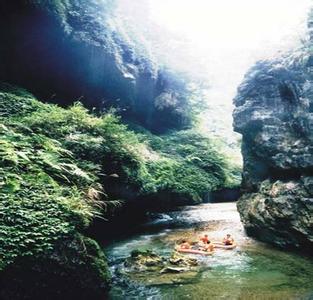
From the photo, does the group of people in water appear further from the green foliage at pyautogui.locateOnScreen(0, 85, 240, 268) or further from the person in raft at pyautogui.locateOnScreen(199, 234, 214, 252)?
the green foliage at pyautogui.locateOnScreen(0, 85, 240, 268)

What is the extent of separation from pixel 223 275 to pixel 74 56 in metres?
14.3

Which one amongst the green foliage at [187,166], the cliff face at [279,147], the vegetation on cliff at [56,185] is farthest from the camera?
the green foliage at [187,166]

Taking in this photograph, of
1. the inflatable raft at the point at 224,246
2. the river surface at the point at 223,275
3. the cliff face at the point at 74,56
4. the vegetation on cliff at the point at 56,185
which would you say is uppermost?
the cliff face at the point at 74,56

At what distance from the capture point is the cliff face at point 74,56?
17.1 m

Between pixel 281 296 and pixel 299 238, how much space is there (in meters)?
4.37

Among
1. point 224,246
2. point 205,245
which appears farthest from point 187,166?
point 205,245

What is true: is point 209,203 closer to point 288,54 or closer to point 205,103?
point 205,103

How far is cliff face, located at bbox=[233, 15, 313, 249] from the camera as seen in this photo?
13016 mm

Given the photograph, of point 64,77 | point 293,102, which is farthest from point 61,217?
point 64,77

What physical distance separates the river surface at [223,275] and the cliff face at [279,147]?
1.06m

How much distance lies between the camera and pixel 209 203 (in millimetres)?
29031

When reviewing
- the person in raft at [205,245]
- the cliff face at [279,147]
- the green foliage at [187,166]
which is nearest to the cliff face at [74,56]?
the green foliage at [187,166]

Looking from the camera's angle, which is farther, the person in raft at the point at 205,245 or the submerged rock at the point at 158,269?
the person in raft at the point at 205,245

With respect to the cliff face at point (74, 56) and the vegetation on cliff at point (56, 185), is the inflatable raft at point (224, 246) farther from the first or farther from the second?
the cliff face at point (74, 56)
